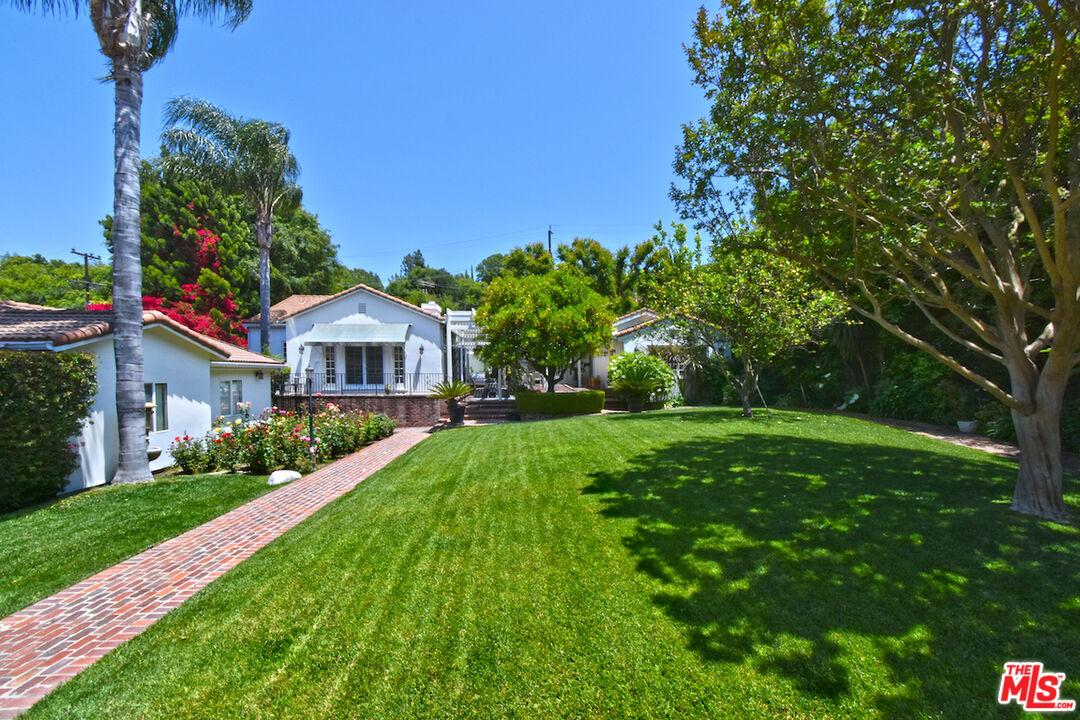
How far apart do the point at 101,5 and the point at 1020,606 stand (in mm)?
19451

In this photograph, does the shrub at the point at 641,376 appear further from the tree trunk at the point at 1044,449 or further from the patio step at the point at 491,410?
the tree trunk at the point at 1044,449

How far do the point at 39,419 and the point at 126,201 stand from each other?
5547 millimetres

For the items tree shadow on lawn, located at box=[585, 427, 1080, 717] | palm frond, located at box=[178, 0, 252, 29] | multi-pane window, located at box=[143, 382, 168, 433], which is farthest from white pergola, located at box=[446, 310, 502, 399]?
tree shadow on lawn, located at box=[585, 427, 1080, 717]

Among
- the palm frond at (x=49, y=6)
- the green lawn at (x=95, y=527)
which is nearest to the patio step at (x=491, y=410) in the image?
the green lawn at (x=95, y=527)

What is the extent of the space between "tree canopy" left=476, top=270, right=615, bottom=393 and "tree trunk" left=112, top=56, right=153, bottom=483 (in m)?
12.3

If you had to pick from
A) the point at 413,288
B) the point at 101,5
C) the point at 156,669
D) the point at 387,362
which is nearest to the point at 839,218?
the point at 156,669

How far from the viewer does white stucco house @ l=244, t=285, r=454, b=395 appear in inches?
1065

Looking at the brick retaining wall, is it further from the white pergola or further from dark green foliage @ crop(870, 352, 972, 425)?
dark green foliage @ crop(870, 352, 972, 425)

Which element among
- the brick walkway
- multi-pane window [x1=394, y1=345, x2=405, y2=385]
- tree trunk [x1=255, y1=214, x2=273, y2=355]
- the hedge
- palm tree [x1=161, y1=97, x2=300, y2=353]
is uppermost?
palm tree [x1=161, y1=97, x2=300, y2=353]

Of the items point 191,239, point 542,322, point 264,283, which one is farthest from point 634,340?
point 191,239

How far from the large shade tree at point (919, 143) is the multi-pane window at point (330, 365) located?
78.5ft

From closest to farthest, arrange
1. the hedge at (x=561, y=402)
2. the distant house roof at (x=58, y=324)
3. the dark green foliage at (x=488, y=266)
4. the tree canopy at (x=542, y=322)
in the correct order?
the distant house roof at (x=58, y=324)
the tree canopy at (x=542, y=322)
the hedge at (x=561, y=402)
the dark green foliage at (x=488, y=266)

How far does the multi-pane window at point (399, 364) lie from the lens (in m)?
27.4

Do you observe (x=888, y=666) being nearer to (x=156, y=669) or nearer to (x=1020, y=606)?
(x=1020, y=606)
